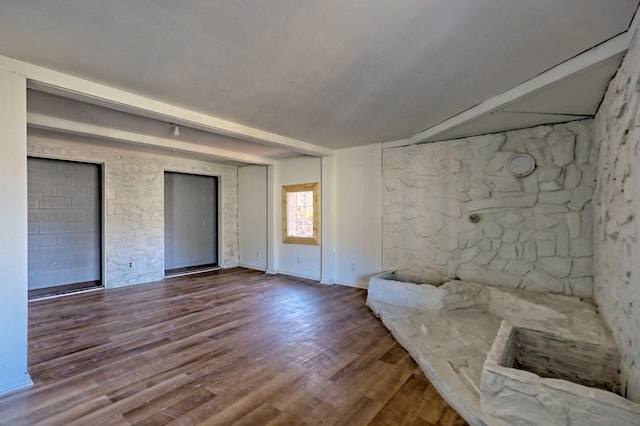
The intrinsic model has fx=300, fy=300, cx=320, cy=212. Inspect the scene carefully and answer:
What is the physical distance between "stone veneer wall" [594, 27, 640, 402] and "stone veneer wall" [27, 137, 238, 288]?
6.49 m

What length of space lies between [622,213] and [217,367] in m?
3.36

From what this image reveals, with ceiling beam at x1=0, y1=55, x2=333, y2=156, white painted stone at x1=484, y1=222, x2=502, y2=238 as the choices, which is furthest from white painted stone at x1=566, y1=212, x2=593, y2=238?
ceiling beam at x1=0, y1=55, x2=333, y2=156

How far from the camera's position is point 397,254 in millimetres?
4852

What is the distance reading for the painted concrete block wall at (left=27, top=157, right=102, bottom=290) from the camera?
16.1 ft

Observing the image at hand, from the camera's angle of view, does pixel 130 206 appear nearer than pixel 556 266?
No

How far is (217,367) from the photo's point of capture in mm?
2609

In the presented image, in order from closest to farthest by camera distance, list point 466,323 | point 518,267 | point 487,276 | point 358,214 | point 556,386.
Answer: point 556,386 < point 466,323 < point 518,267 < point 487,276 < point 358,214

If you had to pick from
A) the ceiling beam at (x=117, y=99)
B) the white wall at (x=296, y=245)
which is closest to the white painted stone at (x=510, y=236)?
the white wall at (x=296, y=245)

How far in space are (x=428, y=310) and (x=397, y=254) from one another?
125cm

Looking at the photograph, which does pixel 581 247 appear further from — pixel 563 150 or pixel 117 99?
pixel 117 99

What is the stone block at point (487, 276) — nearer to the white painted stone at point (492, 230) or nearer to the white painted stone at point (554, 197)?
the white painted stone at point (492, 230)

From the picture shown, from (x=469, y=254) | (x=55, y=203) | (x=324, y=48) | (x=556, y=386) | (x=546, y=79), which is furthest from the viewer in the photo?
(x=55, y=203)

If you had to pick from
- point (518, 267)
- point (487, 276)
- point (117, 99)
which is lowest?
point (487, 276)

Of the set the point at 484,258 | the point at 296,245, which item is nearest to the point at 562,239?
the point at 484,258
